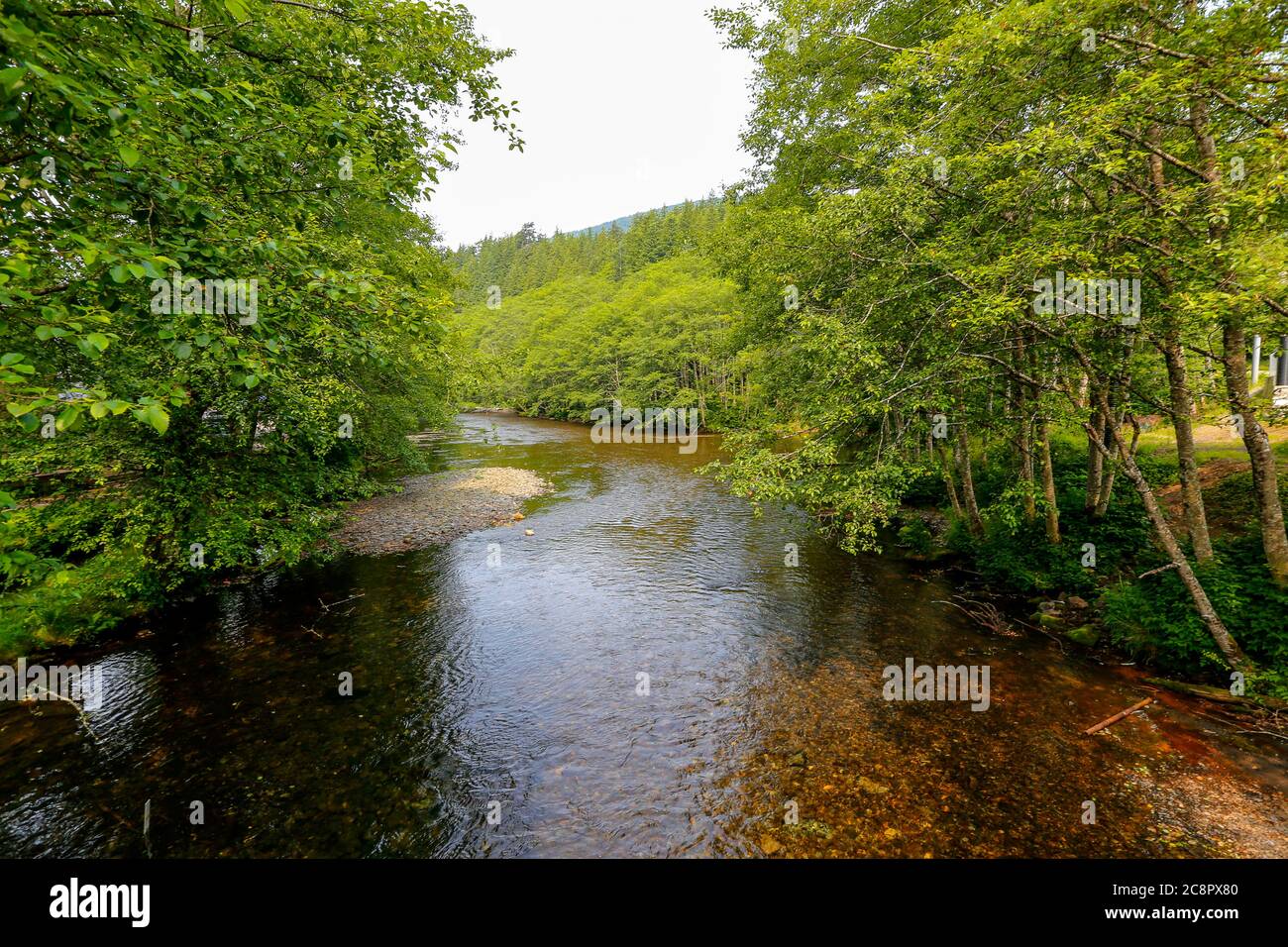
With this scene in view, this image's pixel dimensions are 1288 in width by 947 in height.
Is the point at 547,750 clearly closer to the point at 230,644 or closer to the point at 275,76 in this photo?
the point at 230,644

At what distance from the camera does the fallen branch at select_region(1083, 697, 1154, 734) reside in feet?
26.3

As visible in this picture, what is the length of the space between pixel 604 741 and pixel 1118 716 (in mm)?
8431

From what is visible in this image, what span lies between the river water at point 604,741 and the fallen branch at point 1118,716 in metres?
0.13

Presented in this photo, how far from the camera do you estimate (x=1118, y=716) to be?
8227mm

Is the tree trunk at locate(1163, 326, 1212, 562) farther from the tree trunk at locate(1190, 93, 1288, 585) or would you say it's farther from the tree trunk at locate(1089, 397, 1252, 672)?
the tree trunk at locate(1089, 397, 1252, 672)

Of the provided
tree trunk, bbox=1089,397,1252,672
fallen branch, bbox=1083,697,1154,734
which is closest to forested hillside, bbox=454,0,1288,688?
tree trunk, bbox=1089,397,1252,672

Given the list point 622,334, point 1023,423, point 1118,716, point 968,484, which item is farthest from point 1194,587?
point 622,334

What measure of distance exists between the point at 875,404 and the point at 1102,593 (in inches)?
275

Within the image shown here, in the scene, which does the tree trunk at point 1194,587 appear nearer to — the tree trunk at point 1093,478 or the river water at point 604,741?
the river water at point 604,741

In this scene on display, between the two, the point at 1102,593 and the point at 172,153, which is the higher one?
the point at 172,153

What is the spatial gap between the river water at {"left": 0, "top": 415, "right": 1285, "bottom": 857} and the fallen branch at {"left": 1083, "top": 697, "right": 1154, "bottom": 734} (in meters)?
0.13

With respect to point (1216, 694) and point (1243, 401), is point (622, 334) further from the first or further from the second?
point (1216, 694)

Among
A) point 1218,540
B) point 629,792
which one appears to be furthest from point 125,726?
point 1218,540
